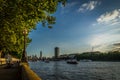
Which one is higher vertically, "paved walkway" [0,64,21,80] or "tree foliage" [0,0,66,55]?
"tree foliage" [0,0,66,55]

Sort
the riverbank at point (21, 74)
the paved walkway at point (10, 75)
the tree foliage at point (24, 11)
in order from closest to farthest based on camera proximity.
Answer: the riverbank at point (21, 74), the tree foliage at point (24, 11), the paved walkway at point (10, 75)

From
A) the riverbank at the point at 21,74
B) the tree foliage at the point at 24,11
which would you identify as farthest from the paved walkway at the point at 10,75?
the tree foliage at the point at 24,11

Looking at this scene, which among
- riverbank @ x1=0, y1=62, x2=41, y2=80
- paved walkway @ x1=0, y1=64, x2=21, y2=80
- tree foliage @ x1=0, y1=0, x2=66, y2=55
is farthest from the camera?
paved walkway @ x1=0, y1=64, x2=21, y2=80

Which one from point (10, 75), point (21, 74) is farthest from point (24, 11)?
point (10, 75)

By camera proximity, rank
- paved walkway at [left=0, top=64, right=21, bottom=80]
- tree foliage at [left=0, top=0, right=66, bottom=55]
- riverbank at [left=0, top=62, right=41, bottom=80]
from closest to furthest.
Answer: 1. riverbank at [left=0, top=62, right=41, bottom=80]
2. tree foliage at [left=0, top=0, right=66, bottom=55]
3. paved walkway at [left=0, top=64, right=21, bottom=80]

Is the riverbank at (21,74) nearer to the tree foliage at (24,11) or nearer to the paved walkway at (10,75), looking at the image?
the paved walkway at (10,75)

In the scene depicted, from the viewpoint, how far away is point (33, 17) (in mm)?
17500

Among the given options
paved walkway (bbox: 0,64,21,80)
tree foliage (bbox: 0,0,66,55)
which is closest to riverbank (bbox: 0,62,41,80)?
paved walkway (bbox: 0,64,21,80)

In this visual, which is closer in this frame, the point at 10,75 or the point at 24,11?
the point at 24,11

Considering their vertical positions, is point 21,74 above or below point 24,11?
below

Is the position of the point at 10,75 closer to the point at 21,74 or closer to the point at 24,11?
the point at 21,74

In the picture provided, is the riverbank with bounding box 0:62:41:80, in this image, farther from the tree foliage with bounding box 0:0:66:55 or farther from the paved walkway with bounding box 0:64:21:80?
the tree foliage with bounding box 0:0:66:55

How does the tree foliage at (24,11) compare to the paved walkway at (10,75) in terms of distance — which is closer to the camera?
the tree foliage at (24,11)

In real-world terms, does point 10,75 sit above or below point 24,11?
below
